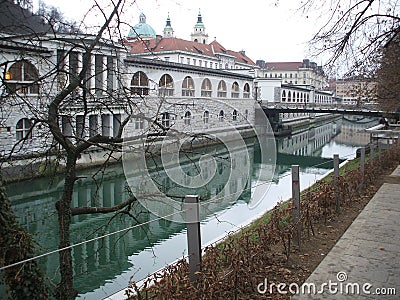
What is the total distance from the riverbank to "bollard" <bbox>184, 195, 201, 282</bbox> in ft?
0.30

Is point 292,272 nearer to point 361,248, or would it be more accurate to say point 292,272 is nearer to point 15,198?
point 361,248

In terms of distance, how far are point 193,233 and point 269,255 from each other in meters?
1.57

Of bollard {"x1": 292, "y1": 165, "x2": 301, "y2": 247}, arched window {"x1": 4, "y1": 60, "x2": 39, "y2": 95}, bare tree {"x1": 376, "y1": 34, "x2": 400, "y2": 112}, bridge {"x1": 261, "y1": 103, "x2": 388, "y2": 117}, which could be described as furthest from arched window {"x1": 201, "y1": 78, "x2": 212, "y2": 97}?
bollard {"x1": 292, "y1": 165, "x2": 301, "y2": 247}

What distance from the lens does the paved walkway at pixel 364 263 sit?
11.8ft

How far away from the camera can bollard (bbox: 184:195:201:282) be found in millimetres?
3221

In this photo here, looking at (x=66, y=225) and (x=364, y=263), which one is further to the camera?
(x=66, y=225)

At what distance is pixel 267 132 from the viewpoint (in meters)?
6.03

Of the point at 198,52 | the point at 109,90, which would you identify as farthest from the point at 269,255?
the point at 198,52

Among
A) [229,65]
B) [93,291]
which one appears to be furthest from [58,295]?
[229,65]

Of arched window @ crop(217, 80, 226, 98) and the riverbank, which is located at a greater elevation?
arched window @ crop(217, 80, 226, 98)

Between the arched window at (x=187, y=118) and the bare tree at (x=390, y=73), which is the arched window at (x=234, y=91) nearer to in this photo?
the bare tree at (x=390, y=73)

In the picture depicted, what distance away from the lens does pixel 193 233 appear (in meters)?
3.30

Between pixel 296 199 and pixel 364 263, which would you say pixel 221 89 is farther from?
pixel 364 263

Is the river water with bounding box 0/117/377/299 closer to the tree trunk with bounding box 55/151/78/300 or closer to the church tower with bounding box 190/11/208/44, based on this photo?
the tree trunk with bounding box 55/151/78/300
